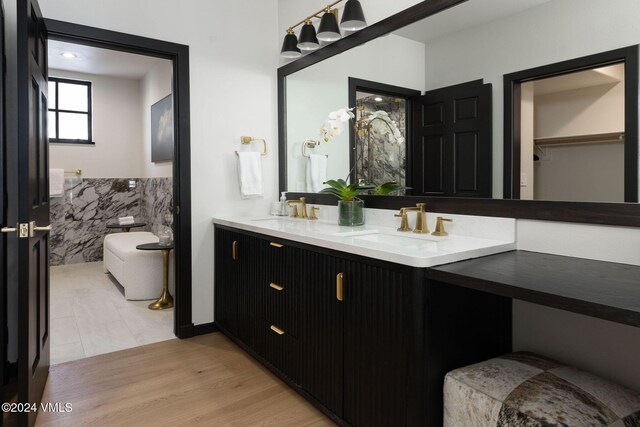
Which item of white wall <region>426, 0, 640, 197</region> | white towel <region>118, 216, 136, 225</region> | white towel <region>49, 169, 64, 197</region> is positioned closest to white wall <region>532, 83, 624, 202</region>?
white wall <region>426, 0, 640, 197</region>

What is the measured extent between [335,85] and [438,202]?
1.16 meters

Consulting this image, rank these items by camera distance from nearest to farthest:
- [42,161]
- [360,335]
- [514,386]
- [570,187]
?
[514,386] → [570,187] → [360,335] → [42,161]

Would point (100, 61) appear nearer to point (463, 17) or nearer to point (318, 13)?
point (318, 13)

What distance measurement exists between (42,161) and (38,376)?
1093 mm

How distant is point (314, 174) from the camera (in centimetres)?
306

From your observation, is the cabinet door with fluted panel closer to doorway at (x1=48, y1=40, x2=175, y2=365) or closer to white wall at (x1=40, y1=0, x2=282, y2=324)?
white wall at (x1=40, y1=0, x2=282, y2=324)

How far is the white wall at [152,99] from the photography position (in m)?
5.03

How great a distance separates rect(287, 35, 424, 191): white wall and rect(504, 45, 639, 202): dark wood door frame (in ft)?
1.66

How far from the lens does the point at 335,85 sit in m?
2.79

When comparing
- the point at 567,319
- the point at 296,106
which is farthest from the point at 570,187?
the point at 296,106

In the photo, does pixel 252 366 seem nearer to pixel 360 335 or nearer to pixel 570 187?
pixel 360 335

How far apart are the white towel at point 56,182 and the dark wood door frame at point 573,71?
5349mm

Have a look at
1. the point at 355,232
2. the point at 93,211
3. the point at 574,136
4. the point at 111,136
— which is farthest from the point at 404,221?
the point at 111,136

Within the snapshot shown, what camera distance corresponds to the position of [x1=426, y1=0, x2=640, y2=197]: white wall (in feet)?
4.73
